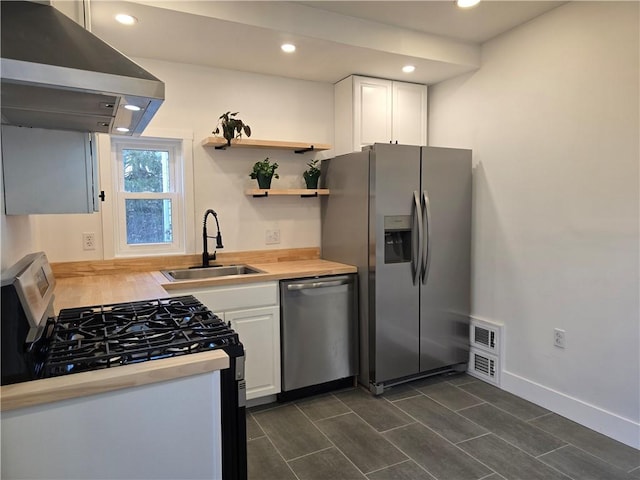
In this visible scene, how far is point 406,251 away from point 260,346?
4.09ft

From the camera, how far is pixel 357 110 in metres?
3.37

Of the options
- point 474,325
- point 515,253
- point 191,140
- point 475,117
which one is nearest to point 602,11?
point 475,117

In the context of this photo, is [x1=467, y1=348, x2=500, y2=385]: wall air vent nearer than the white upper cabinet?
Yes

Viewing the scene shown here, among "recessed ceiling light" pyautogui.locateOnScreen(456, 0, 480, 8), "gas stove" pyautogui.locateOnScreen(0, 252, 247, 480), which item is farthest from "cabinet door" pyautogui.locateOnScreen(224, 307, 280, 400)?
"recessed ceiling light" pyautogui.locateOnScreen(456, 0, 480, 8)

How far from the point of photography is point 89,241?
2.80 metres

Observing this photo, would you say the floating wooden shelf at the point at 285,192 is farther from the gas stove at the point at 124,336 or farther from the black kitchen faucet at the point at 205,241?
the gas stove at the point at 124,336

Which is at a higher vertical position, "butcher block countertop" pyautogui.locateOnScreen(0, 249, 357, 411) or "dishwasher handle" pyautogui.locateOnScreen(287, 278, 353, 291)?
"butcher block countertop" pyautogui.locateOnScreen(0, 249, 357, 411)

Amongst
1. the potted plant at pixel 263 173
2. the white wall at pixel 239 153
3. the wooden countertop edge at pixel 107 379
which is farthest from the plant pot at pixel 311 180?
the wooden countertop edge at pixel 107 379

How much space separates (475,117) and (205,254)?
7.66ft

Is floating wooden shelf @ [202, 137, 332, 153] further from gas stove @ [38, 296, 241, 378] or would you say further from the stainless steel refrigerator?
gas stove @ [38, 296, 241, 378]

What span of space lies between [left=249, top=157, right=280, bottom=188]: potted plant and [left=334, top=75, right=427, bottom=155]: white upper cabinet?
686mm

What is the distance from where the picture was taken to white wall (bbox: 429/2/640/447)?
2334 mm

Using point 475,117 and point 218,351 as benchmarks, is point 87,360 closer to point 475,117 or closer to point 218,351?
point 218,351

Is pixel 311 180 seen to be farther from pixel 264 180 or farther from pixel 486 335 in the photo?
pixel 486 335
